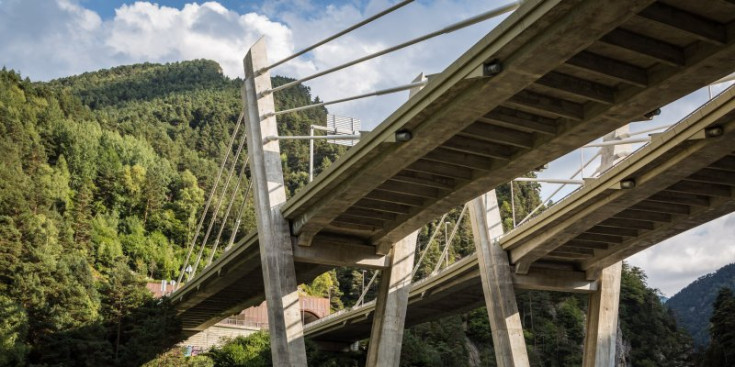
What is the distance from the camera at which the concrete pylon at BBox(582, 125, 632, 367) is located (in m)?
34.9

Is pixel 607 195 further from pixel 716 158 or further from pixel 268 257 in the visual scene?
pixel 268 257

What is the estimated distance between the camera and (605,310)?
35.9m

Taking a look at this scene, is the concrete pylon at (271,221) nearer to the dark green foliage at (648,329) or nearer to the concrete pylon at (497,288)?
the concrete pylon at (497,288)

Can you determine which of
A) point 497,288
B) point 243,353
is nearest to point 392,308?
point 497,288

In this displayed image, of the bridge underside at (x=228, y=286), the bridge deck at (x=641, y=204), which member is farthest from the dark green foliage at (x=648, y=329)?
the bridge underside at (x=228, y=286)

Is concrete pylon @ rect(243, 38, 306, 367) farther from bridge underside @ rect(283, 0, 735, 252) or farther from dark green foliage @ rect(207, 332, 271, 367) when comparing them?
dark green foliage @ rect(207, 332, 271, 367)

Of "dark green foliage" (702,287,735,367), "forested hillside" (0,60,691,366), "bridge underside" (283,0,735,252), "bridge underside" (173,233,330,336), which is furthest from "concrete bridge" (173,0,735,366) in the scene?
"dark green foliage" (702,287,735,367)

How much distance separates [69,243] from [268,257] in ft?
157

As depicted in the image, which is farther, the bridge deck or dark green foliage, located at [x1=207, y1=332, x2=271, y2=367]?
dark green foliage, located at [x1=207, y1=332, x2=271, y2=367]

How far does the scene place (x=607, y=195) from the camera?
27.8 meters

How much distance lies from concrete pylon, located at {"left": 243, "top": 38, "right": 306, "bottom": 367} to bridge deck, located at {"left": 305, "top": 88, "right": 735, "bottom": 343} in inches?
414

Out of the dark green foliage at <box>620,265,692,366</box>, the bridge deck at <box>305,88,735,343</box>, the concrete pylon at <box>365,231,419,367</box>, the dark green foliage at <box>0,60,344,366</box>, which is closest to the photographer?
the bridge deck at <box>305,88,735,343</box>

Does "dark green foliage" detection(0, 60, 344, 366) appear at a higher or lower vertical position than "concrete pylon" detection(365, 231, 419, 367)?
higher

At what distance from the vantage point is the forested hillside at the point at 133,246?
4156 centimetres
